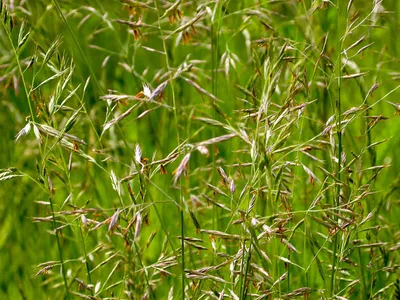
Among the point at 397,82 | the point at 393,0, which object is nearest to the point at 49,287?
the point at 397,82

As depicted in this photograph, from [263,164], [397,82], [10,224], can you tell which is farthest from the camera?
[397,82]

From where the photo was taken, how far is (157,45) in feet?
13.7

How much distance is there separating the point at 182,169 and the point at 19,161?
1.78m

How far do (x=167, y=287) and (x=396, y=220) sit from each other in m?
0.80

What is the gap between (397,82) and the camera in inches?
132

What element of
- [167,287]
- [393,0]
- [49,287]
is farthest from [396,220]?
[393,0]

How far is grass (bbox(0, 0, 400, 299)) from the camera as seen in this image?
1.62 m

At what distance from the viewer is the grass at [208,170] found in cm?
162

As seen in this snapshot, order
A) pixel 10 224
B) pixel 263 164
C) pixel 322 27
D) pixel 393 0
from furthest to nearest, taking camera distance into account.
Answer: pixel 393 0
pixel 322 27
pixel 10 224
pixel 263 164

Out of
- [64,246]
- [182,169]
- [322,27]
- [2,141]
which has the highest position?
[182,169]

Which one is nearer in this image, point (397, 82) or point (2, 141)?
point (2, 141)

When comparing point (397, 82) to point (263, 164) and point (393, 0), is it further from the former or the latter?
point (263, 164)

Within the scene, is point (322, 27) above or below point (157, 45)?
above

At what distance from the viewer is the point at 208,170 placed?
286 centimetres
